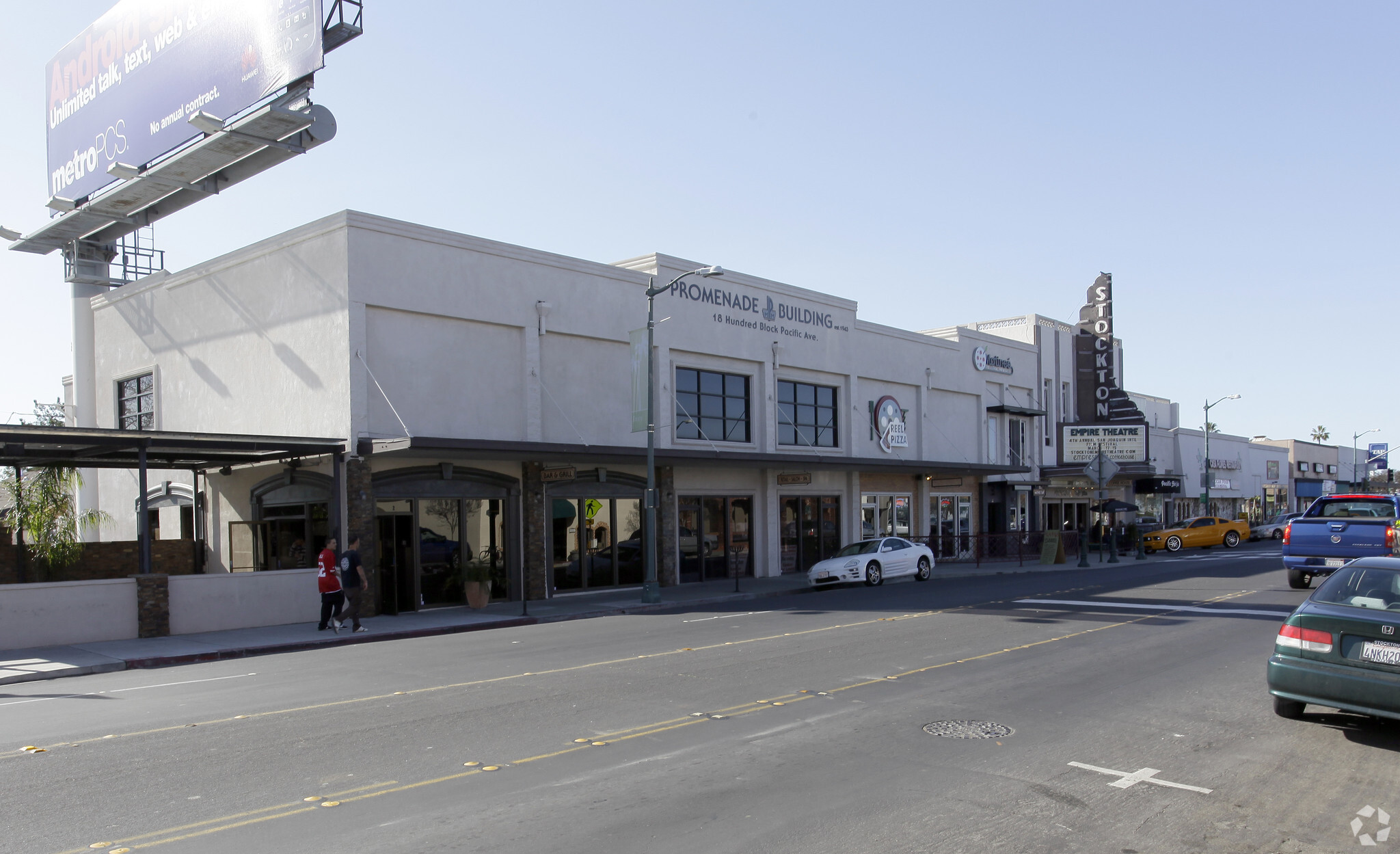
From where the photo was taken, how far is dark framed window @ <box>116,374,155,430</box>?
27562mm

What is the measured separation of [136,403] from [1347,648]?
29420 millimetres

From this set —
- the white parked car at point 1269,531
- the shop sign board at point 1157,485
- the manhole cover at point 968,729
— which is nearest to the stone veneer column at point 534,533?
the manhole cover at point 968,729

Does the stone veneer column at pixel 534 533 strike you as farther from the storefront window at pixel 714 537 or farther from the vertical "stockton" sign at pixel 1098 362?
the vertical "stockton" sign at pixel 1098 362

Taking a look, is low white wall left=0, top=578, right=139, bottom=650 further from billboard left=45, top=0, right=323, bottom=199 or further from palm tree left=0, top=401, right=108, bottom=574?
billboard left=45, top=0, right=323, bottom=199

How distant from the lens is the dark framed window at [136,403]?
2756 centimetres

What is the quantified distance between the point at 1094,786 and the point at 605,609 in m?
15.0

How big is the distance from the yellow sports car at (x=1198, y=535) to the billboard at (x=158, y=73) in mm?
38260

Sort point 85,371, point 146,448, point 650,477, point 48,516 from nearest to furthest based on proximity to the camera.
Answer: point 146,448 < point 48,516 < point 650,477 < point 85,371

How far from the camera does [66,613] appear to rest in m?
16.6

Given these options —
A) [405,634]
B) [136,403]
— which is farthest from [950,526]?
[136,403]

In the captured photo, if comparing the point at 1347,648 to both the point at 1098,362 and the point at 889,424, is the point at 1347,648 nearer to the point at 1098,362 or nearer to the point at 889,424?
the point at 889,424

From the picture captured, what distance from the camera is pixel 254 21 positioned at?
77.3ft

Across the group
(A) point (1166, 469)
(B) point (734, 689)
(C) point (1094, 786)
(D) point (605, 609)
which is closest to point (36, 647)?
(D) point (605, 609)

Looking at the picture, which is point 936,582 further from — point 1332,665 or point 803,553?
point 1332,665
